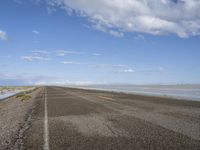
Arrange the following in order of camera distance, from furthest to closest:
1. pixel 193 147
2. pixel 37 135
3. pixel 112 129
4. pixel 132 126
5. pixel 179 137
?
pixel 132 126
pixel 112 129
pixel 37 135
pixel 179 137
pixel 193 147

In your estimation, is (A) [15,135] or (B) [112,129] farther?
(B) [112,129]

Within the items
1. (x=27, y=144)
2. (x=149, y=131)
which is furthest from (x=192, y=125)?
(x=27, y=144)

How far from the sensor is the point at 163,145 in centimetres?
853

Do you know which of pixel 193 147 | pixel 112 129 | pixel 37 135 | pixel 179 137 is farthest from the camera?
pixel 112 129

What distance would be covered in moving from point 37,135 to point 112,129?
128 inches

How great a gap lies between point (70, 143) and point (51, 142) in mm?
704

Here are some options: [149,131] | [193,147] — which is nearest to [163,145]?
[193,147]

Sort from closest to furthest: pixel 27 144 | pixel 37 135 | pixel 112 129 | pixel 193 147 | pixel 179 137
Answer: pixel 193 147 < pixel 27 144 < pixel 179 137 < pixel 37 135 < pixel 112 129

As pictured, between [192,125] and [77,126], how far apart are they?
18.3 feet

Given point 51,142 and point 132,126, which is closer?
point 51,142

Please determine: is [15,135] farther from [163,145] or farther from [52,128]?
[163,145]

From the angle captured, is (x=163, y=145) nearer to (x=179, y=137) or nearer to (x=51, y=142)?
(x=179, y=137)

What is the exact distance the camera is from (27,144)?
354 inches

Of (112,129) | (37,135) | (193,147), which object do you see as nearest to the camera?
(193,147)
